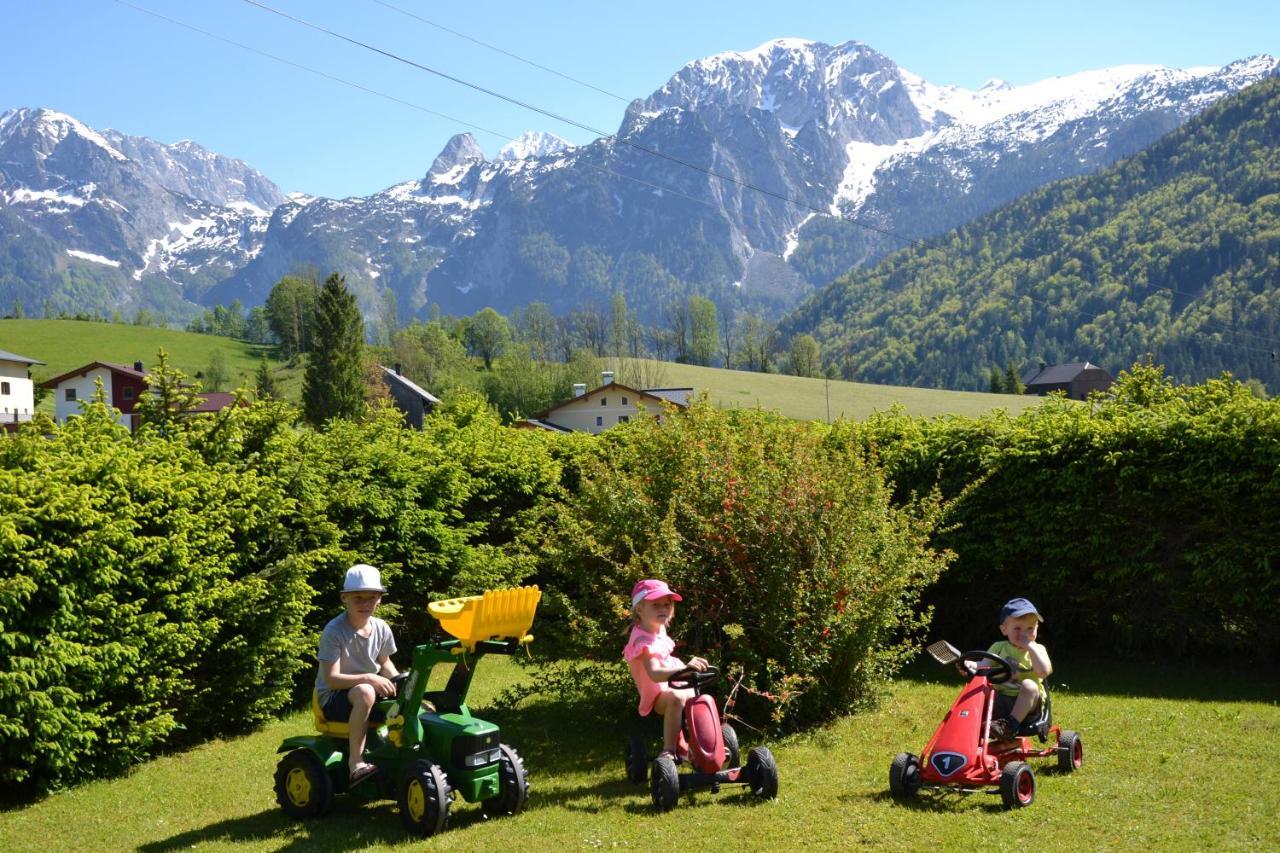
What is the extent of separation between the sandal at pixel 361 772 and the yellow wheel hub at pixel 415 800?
0.39m

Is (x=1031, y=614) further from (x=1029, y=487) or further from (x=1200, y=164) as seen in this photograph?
(x=1200, y=164)

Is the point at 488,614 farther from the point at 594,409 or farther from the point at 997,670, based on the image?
the point at 594,409

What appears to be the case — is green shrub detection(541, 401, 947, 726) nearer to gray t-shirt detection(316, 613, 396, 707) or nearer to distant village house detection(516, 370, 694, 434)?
gray t-shirt detection(316, 613, 396, 707)

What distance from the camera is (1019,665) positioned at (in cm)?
734

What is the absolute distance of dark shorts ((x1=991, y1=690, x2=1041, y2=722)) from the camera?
7313 mm

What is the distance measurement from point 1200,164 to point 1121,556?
21403cm

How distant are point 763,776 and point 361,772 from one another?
8.59 feet

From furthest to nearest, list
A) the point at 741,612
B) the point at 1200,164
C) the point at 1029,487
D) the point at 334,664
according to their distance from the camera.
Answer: the point at 1200,164 → the point at 1029,487 → the point at 741,612 → the point at 334,664

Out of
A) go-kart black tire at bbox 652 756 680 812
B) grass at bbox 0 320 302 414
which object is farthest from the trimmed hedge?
grass at bbox 0 320 302 414

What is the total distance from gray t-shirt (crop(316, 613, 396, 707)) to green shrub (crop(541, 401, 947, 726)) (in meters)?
2.13

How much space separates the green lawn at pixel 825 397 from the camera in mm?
73875

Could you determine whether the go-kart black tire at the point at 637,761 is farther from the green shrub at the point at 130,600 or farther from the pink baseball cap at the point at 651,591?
the green shrub at the point at 130,600

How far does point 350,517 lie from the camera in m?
11.1

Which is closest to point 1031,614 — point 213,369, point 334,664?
point 334,664
